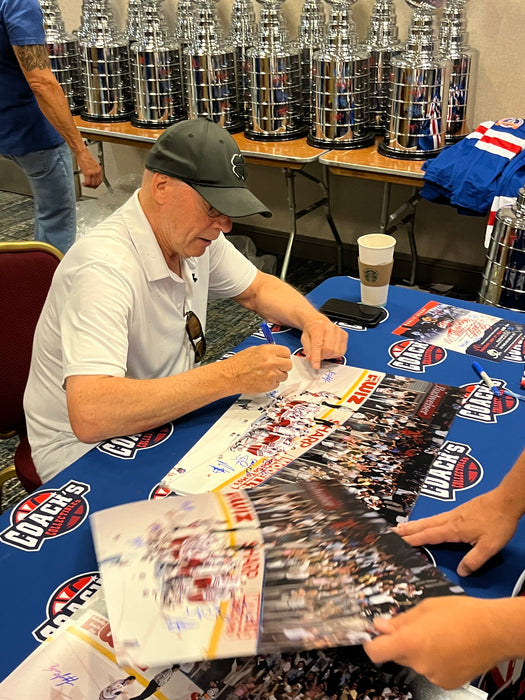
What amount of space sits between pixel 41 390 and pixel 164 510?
24.6 inches

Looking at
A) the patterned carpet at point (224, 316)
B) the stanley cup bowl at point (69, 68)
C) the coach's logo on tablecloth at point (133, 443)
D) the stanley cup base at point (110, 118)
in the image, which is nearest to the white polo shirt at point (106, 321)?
the coach's logo on tablecloth at point (133, 443)

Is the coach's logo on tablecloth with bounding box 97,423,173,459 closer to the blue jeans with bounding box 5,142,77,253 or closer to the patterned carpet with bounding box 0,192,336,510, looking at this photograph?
the patterned carpet with bounding box 0,192,336,510

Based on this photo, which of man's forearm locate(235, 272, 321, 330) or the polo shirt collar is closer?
the polo shirt collar

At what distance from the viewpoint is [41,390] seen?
1.46 m

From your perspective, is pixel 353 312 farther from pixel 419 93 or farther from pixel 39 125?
pixel 39 125

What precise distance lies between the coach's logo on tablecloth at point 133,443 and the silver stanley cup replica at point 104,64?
2824 mm

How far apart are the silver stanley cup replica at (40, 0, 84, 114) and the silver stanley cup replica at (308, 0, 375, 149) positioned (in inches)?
56.4

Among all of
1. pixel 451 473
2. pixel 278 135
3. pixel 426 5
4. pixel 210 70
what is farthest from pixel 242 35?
pixel 451 473

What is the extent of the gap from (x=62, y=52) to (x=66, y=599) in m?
3.48

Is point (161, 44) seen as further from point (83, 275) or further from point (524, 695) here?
point (524, 695)

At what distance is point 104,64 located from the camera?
3.55 m

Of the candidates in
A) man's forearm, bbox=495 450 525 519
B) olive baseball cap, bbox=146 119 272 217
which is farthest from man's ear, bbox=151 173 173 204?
man's forearm, bbox=495 450 525 519

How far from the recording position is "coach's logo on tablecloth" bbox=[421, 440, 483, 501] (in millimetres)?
1039

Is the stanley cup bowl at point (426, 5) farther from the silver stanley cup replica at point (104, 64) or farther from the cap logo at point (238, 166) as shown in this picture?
the cap logo at point (238, 166)
